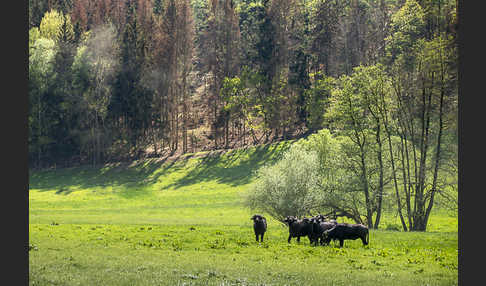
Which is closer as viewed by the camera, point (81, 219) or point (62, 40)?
point (81, 219)

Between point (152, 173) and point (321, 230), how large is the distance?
50.8 metres

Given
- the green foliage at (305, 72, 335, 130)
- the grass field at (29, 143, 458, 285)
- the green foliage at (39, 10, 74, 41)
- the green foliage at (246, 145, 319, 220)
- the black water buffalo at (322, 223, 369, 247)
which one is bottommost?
the grass field at (29, 143, 458, 285)

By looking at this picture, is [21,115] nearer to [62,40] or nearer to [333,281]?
[333,281]

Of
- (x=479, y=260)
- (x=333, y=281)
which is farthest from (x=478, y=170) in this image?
(x=333, y=281)

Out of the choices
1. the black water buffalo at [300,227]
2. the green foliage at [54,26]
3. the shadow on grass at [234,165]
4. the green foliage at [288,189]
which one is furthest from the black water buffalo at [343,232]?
the green foliage at [54,26]

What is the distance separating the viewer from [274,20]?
8631cm

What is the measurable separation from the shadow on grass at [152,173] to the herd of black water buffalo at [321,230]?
38.4 metres

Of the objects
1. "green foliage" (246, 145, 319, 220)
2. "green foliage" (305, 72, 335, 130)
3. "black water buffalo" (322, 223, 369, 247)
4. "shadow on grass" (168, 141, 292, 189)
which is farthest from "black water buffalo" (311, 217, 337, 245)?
"green foliage" (305, 72, 335, 130)

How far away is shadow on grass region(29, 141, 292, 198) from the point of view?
6988cm

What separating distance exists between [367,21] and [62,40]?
50.8 m

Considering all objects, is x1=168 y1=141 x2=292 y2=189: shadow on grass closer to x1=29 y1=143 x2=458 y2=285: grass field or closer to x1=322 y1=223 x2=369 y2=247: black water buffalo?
x1=29 y1=143 x2=458 y2=285: grass field

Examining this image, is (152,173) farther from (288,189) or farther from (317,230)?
(317,230)

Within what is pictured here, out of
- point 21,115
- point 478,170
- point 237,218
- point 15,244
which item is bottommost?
point 237,218

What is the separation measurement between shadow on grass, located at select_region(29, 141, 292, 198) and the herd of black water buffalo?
1514 inches
